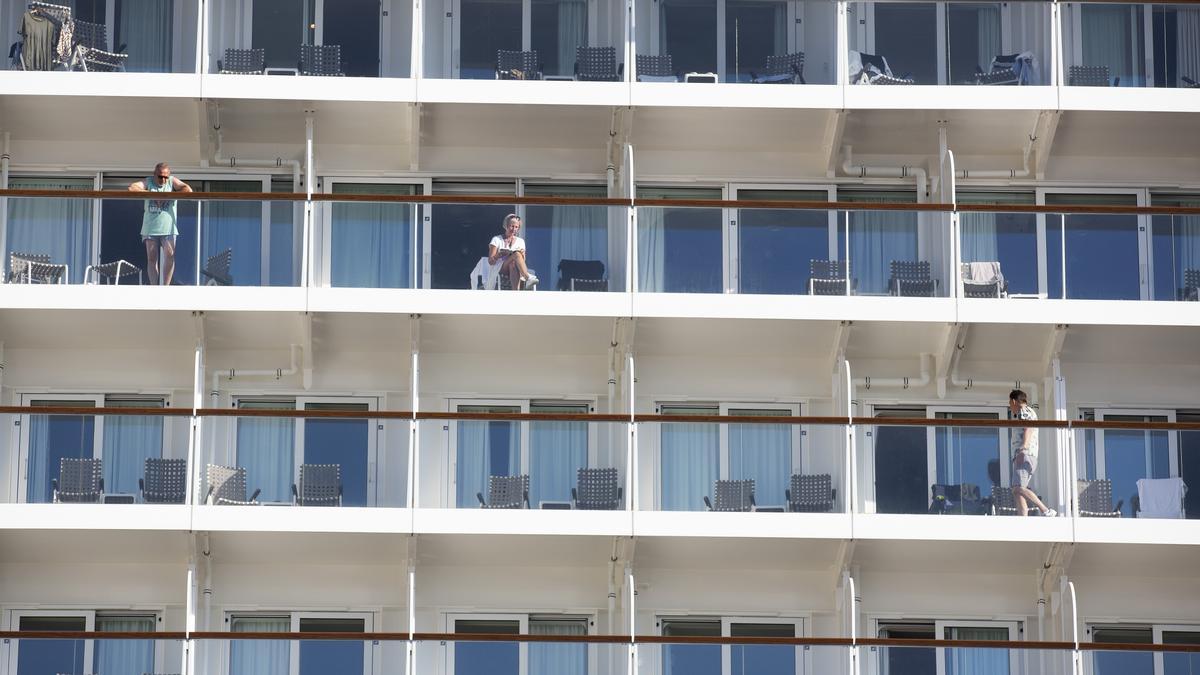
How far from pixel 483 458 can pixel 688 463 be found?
7.09 ft

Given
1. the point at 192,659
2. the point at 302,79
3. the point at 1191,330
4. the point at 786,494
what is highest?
the point at 302,79

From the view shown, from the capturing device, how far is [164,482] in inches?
988

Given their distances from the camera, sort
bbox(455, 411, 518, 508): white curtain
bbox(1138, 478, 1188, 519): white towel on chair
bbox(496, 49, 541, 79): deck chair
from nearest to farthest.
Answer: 1. bbox(455, 411, 518, 508): white curtain
2. bbox(1138, 478, 1188, 519): white towel on chair
3. bbox(496, 49, 541, 79): deck chair

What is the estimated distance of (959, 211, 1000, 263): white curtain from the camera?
2652cm

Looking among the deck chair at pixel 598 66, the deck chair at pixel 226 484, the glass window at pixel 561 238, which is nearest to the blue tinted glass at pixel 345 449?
the deck chair at pixel 226 484

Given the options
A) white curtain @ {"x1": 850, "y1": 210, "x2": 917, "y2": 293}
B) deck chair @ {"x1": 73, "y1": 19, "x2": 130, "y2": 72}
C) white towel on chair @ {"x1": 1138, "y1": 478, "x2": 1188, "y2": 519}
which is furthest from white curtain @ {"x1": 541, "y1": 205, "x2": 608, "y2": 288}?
white towel on chair @ {"x1": 1138, "y1": 478, "x2": 1188, "y2": 519}

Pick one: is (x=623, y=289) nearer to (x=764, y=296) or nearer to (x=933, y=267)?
(x=764, y=296)

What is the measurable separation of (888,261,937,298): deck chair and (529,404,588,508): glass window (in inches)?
154

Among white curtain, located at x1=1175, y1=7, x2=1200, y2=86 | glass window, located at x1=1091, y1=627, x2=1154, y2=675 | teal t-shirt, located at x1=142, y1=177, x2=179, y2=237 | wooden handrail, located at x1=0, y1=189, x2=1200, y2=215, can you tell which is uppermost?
white curtain, located at x1=1175, y1=7, x2=1200, y2=86

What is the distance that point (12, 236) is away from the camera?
86.0ft

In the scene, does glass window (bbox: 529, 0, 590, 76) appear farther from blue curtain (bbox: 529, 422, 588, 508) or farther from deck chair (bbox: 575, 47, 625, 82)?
blue curtain (bbox: 529, 422, 588, 508)

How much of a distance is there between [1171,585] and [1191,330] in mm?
2809

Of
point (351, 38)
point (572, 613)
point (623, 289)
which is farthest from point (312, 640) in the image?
point (351, 38)

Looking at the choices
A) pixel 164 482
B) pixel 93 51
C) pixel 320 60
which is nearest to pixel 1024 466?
pixel 164 482
